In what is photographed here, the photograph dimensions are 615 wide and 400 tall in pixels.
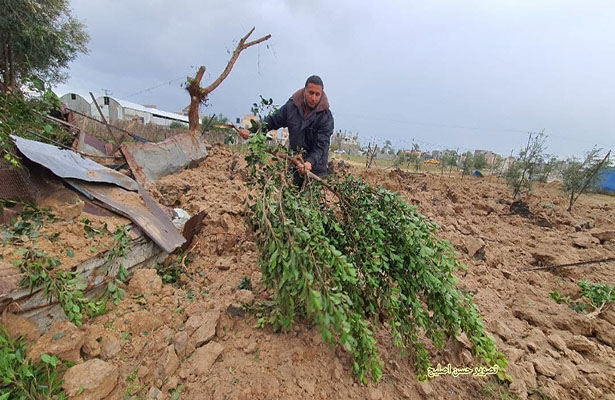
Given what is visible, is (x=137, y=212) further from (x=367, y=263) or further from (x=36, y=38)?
(x=36, y=38)

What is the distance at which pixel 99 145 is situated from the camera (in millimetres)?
5336

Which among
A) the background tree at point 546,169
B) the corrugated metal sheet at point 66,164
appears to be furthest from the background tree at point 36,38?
the background tree at point 546,169

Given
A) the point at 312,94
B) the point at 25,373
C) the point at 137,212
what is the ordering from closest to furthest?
1. the point at 25,373
2. the point at 137,212
3. the point at 312,94

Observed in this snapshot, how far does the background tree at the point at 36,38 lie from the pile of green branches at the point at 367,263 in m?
12.7

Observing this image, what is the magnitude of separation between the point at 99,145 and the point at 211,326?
4982mm

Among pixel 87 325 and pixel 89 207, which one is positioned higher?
pixel 89 207

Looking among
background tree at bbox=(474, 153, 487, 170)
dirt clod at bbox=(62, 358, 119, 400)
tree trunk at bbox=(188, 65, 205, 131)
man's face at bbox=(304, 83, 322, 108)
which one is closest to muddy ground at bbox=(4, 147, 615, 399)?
dirt clod at bbox=(62, 358, 119, 400)

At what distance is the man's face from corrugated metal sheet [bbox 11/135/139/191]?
83.5 inches

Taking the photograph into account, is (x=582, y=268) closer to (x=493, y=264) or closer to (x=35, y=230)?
(x=493, y=264)

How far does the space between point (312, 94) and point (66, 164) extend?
2.43m

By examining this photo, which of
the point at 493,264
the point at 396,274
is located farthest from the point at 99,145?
the point at 493,264

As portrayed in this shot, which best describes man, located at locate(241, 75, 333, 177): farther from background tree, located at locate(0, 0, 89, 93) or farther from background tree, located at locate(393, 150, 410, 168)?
background tree, located at locate(393, 150, 410, 168)

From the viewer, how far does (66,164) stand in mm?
2678

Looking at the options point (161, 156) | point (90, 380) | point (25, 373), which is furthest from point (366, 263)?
point (161, 156)
